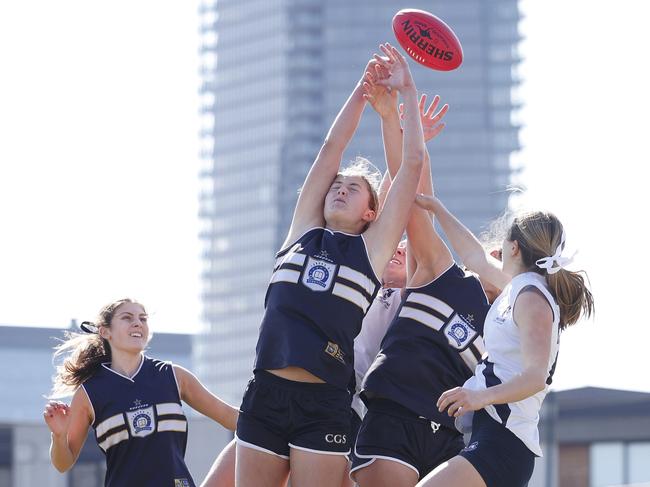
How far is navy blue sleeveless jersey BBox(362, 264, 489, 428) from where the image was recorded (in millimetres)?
5812

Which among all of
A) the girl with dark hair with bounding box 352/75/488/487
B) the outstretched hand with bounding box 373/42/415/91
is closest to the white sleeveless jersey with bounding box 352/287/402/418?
the girl with dark hair with bounding box 352/75/488/487

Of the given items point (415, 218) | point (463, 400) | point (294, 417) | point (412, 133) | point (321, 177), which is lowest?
point (294, 417)

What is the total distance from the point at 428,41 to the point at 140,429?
90.7 inches

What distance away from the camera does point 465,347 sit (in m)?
5.93

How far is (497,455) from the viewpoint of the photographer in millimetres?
5172

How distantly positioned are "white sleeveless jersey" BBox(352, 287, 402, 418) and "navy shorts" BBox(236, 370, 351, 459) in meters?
0.67

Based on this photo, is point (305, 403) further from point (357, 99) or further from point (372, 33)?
point (372, 33)

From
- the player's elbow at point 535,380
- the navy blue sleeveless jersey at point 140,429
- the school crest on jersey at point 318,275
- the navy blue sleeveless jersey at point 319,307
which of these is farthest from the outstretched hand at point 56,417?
the player's elbow at point 535,380

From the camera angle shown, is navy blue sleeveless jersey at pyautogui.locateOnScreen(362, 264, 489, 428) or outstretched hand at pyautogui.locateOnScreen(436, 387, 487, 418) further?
navy blue sleeveless jersey at pyautogui.locateOnScreen(362, 264, 489, 428)

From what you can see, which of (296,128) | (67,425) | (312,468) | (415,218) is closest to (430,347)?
(415,218)

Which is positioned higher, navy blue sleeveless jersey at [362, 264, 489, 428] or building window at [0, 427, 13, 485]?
navy blue sleeveless jersey at [362, 264, 489, 428]

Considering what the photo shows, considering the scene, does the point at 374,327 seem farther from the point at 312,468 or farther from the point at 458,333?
the point at 312,468

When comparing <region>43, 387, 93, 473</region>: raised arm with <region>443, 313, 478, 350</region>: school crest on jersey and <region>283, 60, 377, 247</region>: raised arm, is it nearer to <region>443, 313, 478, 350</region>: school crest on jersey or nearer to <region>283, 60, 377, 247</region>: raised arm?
<region>283, 60, 377, 247</region>: raised arm

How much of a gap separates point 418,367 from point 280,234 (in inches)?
5547
